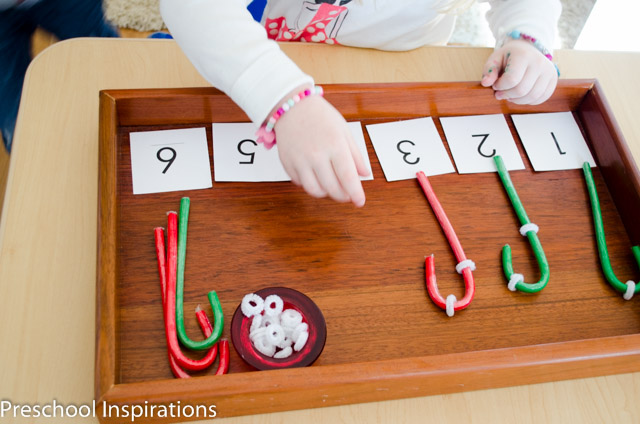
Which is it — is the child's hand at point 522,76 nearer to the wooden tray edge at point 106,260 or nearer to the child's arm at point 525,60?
the child's arm at point 525,60

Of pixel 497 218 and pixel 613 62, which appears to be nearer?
pixel 497 218

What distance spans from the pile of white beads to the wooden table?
0.06 m

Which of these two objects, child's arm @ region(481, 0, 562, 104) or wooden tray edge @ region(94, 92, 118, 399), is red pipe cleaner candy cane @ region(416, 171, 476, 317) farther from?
wooden tray edge @ region(94, 92, 118, 399)

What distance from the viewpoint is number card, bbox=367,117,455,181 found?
2.02 feet

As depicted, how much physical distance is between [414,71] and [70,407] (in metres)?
0.58

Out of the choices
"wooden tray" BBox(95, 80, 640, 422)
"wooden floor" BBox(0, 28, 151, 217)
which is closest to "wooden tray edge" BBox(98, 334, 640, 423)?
"wooden tray" BBox(95, 80, 640, 422)

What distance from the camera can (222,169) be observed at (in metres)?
Result: 0.58

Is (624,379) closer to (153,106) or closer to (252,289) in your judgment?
(252,289)

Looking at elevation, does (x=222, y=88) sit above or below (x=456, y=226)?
above

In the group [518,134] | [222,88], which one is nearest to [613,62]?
[518,134]

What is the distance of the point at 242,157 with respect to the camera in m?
0.60

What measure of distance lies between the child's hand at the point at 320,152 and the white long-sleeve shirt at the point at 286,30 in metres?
0.03

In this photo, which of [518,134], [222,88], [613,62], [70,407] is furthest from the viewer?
[613,62]

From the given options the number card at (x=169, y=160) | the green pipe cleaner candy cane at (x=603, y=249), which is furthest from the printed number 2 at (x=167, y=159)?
the green pipe cleaner candy cane at (x=603, y=249)
